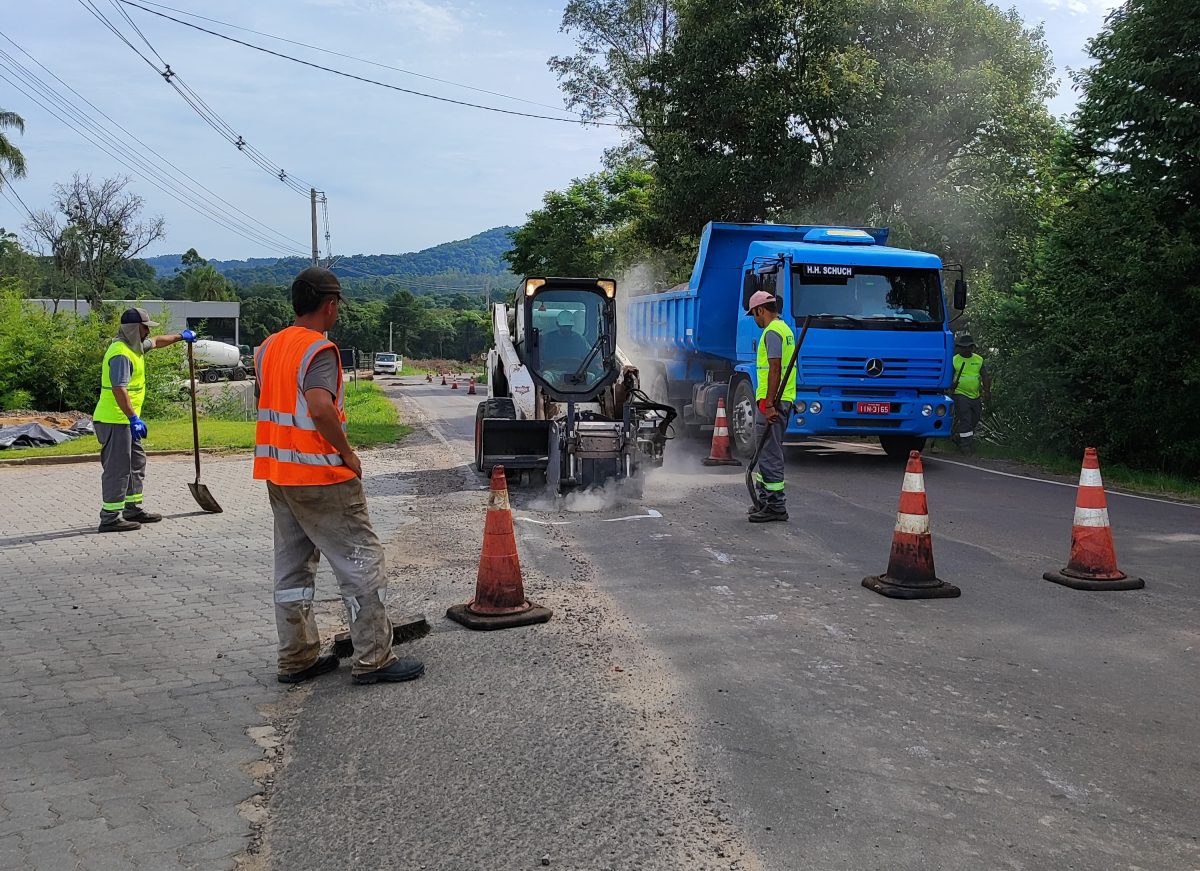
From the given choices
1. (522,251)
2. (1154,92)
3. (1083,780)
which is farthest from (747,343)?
(522,251)

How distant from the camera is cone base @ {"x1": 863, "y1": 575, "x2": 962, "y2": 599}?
20.4 ft

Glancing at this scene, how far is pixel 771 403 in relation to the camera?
28.7 feet

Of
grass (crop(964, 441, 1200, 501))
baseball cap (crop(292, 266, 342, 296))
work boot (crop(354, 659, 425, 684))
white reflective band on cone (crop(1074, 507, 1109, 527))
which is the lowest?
grass (crop(964, 441, 1200, 501))

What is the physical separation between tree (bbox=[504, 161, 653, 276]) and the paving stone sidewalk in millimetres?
29723

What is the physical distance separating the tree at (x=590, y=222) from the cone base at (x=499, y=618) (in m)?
32.0

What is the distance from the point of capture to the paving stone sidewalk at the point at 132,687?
3.33 m

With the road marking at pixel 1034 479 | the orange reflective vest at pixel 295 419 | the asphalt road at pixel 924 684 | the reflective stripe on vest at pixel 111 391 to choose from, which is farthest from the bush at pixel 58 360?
the orange reflective vest at pixel 295 419

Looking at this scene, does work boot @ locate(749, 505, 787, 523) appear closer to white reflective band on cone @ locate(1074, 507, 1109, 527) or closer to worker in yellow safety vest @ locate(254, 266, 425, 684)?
white reflective band on cone @ locate(1074, 507, 1109, 527)

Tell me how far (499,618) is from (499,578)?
9.2 inches

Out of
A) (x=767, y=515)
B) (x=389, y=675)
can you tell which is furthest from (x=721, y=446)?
(x=389, y=675)

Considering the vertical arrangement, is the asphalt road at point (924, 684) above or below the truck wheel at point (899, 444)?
below

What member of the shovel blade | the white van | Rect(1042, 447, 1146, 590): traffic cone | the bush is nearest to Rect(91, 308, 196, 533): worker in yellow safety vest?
the shovel blade

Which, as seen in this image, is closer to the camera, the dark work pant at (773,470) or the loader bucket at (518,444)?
the dark work pant at (773,470)

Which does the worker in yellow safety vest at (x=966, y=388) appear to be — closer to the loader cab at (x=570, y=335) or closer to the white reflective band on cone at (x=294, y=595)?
the loader cab at (x=570, y=335)
